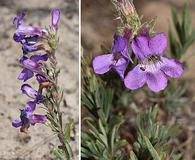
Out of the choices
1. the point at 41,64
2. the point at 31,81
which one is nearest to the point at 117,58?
the point at 41,64

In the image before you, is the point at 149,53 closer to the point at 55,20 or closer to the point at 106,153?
the point at 55,20

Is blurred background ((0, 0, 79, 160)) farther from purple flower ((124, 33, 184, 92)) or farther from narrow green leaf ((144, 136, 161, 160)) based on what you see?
purple flower ((124, 33, 184, 92))

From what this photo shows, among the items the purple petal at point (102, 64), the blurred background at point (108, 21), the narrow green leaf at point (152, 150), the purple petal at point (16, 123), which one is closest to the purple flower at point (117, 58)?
the purple petal at point (102, 64)

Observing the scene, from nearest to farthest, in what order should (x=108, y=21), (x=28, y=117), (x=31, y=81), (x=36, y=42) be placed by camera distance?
1. (x=36, y=42)
2. (x=28, y=117)
3. (x=31, y=81)
4. (x=108, y=21)

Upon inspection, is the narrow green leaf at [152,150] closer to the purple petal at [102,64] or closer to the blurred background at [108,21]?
the purple petal at [102,64]

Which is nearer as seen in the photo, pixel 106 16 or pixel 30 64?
pixel 30 64

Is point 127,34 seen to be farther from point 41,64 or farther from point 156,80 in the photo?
point 41,64
